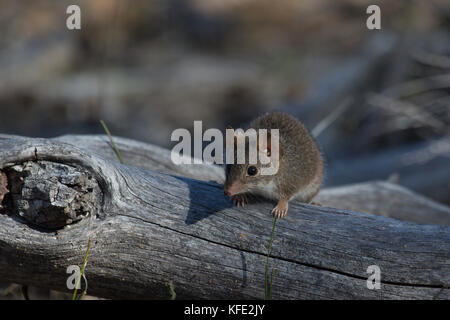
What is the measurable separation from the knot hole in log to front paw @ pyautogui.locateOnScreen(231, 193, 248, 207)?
1134mm

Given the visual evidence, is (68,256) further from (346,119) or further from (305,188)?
(346,119)

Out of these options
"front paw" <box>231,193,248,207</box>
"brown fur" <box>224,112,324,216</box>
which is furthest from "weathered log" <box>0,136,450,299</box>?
"brown fur" <box>224,112,324,216</box>

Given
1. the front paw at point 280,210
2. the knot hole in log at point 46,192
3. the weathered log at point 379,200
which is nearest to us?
the knot hole in log at point 46,192

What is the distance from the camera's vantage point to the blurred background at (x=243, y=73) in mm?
8633

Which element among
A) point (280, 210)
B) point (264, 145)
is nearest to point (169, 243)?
point (280, 210)

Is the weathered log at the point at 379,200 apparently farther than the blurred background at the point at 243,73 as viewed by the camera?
No

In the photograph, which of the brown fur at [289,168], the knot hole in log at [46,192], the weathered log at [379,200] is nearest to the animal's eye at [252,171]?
the brown fur at [289,168]

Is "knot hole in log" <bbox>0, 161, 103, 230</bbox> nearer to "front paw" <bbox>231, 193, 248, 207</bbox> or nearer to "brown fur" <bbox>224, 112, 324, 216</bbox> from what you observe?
"front paw" <bbox>231, 193, 248, 207</bbox>

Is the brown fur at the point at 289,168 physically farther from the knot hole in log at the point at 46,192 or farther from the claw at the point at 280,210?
the knot hole in log at the point at 46,192

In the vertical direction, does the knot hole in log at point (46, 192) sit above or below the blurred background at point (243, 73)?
below

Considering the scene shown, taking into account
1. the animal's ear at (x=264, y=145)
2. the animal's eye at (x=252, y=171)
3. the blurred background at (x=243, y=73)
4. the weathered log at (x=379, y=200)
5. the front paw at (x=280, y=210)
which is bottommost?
the front paw at (x=280, y=210)

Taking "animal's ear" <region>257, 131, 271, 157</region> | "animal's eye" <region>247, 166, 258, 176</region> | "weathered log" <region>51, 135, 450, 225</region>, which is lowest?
"animal's eye" <region>247, 166, 258, 176</region>

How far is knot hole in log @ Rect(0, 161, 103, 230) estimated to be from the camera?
11.4 feet
